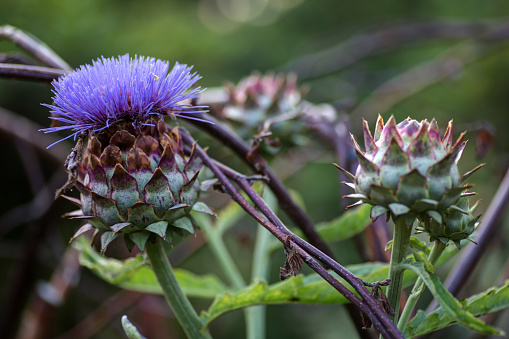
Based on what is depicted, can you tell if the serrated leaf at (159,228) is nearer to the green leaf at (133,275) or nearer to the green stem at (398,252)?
→ the green leaf at (133,275)

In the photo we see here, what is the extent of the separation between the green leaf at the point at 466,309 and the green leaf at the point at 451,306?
0.19 ft

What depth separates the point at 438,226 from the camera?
0.57 meters

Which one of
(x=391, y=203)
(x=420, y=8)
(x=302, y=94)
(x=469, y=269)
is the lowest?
(x=469, y=269)

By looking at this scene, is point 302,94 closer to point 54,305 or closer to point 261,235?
point 261,235

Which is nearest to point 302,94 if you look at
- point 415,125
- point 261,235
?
point 261,235

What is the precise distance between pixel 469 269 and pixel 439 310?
0.28 m

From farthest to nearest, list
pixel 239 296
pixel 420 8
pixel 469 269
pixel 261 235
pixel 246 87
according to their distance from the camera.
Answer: pixel 420 8 → pixel 246 87 → pixel 261 235 → pixel 469 269 → pixel 239 296

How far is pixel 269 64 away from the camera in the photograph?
14.7ft

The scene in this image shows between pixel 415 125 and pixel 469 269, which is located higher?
pixel 415 125

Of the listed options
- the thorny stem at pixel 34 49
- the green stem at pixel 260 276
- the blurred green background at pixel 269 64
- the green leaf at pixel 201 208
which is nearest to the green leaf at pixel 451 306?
the green leaf at pixel 201 208

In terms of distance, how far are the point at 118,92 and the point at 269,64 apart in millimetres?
3912

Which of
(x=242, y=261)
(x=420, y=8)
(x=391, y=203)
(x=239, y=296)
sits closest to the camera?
(x=391, y=203)

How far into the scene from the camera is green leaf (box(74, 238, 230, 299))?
767 millimetres

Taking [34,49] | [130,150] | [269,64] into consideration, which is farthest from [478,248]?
[269,64]
